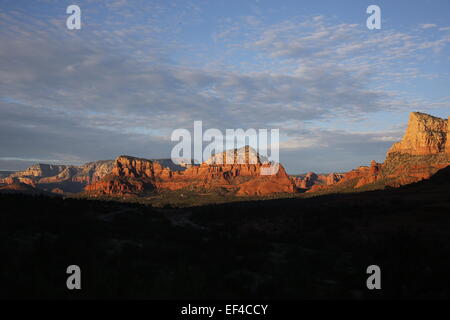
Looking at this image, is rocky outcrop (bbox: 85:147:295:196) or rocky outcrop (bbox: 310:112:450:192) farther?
rocky outcrop (bbox: 85:147:295:196)

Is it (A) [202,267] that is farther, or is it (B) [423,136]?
(B) [423,136]

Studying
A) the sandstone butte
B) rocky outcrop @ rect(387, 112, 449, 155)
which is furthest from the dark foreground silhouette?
rocky outcrop @ rect(387, 112, 449, 155)

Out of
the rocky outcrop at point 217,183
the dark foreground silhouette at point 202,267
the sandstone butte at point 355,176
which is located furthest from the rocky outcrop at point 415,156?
the dark foreground silhouette at point 202,267

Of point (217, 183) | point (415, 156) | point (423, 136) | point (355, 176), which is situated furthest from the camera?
point (217, 183)

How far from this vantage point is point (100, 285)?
10.7 metres

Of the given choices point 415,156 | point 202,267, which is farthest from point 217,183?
point 202,267

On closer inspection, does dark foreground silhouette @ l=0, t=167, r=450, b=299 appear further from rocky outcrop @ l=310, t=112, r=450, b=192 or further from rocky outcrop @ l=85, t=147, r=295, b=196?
rocky outcrop @ l=85, t=147, r=295, b=196

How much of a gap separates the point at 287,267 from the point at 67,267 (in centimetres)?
967

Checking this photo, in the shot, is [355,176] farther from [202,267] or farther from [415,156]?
[202,267]

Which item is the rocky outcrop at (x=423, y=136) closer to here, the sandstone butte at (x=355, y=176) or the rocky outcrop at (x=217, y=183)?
the sandstone butte at (x=355, y=176)

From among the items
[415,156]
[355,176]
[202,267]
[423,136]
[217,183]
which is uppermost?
[423,136]
